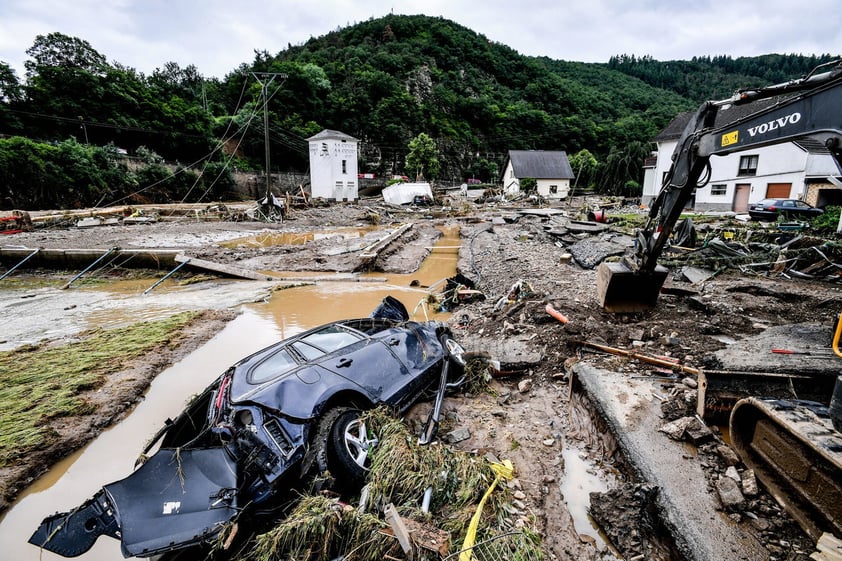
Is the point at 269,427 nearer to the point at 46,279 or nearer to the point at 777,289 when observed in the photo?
the point at 777,289

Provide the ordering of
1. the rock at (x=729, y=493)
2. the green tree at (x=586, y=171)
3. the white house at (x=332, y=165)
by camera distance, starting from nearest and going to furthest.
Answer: the rock at (x=729, y=493), the white house at (x=332, y=165), the green tree at (x=586, y=171)

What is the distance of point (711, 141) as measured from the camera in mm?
5027

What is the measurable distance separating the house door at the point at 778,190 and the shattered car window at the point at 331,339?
32316mm

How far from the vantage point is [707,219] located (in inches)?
842

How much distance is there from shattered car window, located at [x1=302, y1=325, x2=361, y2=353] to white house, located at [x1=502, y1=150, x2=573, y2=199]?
157ft

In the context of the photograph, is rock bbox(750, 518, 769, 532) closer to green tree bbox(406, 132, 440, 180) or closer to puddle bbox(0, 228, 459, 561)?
puddle bbox(0, 228, 459, 561)

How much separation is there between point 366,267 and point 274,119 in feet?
149

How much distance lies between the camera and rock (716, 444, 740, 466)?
3482mm

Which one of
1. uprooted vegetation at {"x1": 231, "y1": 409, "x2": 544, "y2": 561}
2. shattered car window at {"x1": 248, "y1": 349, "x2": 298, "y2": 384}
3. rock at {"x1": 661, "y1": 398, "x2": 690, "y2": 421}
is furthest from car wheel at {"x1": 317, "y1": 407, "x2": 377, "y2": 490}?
rock at {"x1": 661, "y1": 398, "x2": 690, "y2": 421}

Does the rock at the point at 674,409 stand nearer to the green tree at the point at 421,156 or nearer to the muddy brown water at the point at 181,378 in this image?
the muddy brown water at the point at 181,378

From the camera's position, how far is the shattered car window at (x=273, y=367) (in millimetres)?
3744

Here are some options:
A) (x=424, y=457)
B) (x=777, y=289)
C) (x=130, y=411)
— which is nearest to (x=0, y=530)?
(x=130, y=411)

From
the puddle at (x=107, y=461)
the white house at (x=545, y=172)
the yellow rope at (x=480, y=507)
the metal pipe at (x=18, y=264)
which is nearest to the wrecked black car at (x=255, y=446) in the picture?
the yellow rope at (x=480, y=507)

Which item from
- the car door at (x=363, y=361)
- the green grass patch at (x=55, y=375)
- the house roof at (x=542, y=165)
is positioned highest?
the house roof at (x=542, y=165)
